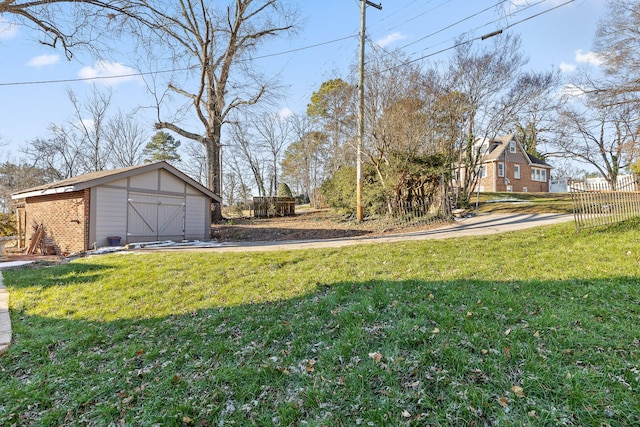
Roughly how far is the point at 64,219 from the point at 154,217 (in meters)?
2.74

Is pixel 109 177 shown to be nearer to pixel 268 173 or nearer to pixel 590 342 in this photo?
pixel 590 342

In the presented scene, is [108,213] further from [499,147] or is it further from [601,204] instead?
[499,147]

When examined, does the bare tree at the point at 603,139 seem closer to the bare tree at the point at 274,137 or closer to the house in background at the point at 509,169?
the house in background at the point at 509,169

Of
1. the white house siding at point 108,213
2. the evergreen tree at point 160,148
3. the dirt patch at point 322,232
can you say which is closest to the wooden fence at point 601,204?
the dirt patch at point 322,232

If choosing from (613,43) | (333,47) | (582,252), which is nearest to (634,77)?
(613,43)

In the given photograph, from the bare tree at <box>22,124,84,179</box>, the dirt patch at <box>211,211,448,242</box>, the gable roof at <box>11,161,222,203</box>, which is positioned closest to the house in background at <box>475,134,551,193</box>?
the dirt patch at <box>211,211,448,242</box>

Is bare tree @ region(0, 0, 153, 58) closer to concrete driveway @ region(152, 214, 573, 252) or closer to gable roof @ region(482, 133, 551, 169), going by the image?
concrete driveway @ region(152, 214, 573, 252)

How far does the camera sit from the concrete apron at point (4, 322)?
3.74m

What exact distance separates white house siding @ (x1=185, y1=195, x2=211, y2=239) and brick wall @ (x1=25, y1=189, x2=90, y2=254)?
3497mm

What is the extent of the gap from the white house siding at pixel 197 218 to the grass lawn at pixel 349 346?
24.0 feet

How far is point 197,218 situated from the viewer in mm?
13188

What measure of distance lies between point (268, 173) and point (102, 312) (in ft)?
A: 95.6

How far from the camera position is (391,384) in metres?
2.45

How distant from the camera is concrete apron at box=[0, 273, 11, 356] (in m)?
3.74
